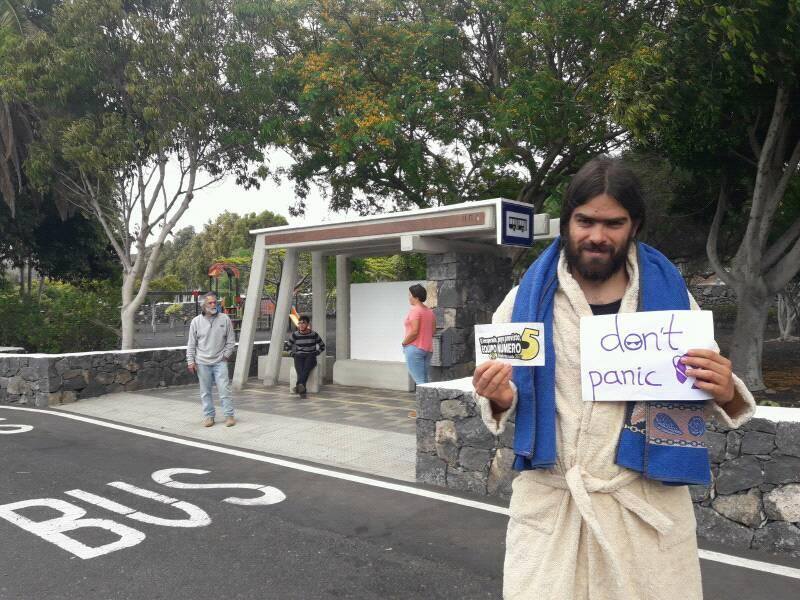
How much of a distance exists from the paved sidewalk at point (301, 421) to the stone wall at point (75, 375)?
0.27 metres

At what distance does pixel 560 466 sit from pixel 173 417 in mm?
8487

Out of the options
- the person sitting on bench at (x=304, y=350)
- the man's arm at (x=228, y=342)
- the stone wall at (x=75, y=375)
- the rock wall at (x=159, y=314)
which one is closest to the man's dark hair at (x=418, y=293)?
the man's arm at (x=228, y=342)

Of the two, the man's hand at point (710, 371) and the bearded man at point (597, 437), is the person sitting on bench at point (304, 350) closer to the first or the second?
the bearded man at point (597, 437)

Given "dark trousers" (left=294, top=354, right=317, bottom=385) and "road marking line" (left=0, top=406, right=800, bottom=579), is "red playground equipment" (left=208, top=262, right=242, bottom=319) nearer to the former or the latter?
"dark trousers" (left=294, top=354, right=317, bottom=385)

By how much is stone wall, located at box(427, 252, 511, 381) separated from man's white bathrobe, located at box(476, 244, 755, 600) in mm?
8976

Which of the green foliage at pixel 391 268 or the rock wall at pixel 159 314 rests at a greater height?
the green foliage at pixel 391 268

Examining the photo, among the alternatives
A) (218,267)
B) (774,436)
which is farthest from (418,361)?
(218,267)

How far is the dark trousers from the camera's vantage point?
1125cm

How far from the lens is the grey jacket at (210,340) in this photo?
27.6ft

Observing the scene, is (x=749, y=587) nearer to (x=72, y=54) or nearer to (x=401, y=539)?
(x=401, y=539)

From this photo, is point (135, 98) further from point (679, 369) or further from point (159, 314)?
point (159, 314)

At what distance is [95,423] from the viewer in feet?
29.1

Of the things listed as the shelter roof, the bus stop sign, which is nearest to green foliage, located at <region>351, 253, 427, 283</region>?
the shelter roof

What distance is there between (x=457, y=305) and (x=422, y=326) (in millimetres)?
2405
